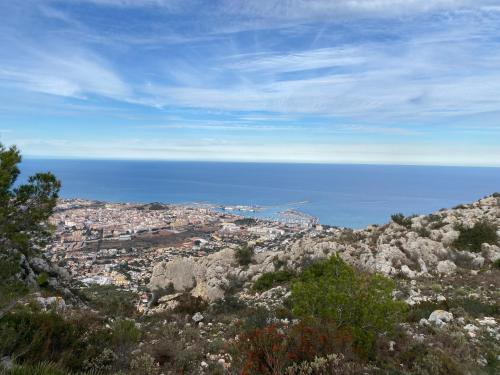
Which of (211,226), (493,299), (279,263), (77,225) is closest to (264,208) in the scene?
(211,226)

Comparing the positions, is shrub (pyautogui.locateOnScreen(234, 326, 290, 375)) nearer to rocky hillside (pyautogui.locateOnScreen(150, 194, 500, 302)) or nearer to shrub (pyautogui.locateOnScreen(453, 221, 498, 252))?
rocky hillside (pyautogui.locateOnScreen(150, 194, 500, 302))

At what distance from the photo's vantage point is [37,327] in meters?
6.47

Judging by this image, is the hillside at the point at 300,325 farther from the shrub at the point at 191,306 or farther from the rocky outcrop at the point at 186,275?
the rocky outcrop at the point at 186,275

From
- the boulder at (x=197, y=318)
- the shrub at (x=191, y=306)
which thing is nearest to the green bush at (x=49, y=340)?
the boulder at (x=197, y=318)

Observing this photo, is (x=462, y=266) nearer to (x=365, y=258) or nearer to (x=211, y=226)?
(x=365, y=258)

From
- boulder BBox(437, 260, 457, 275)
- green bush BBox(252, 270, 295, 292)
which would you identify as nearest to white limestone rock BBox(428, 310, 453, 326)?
boulder BBox(437, 260, 457, 275)

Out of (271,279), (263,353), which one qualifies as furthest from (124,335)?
(271,279)

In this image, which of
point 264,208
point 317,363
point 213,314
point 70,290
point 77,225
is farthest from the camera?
point 264,208

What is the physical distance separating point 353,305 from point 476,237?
48.1ft

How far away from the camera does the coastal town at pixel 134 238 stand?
31.5 m

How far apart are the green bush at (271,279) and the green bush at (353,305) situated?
858cm

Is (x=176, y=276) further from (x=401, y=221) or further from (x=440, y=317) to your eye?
(x=401, y=221)

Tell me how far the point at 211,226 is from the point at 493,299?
53284 millimetres

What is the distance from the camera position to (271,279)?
618 inches
